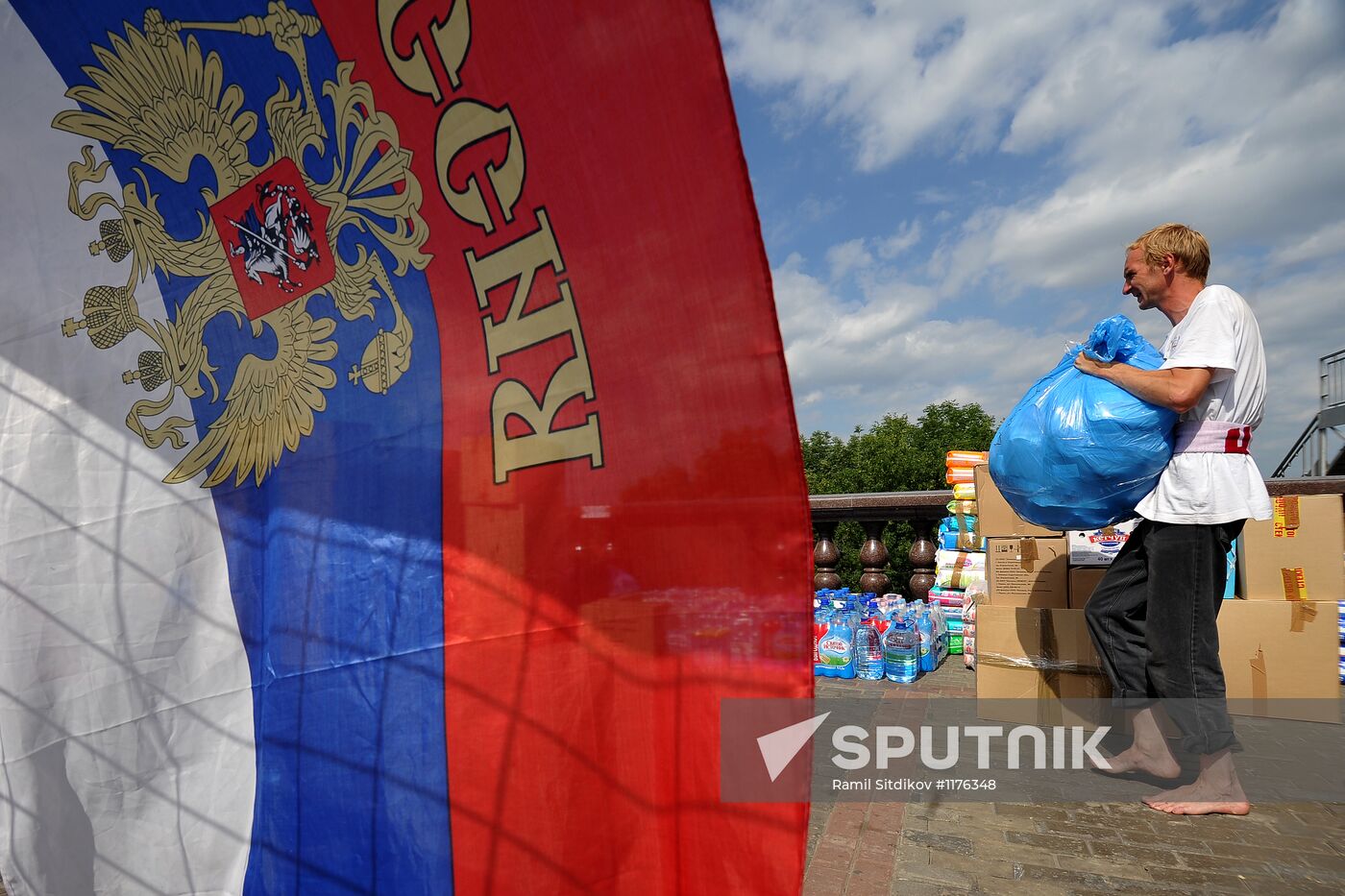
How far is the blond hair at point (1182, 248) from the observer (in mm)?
2787

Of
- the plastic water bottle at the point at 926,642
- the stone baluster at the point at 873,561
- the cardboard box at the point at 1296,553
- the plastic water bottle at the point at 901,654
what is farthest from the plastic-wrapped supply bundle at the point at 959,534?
the cardboard box at the point at 1296,553

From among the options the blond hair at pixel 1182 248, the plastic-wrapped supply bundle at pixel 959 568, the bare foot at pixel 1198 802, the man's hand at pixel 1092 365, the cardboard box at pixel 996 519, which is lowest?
the bare foot at pixel 1198 802

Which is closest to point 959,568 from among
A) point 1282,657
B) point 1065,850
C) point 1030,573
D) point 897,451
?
point 1030,573

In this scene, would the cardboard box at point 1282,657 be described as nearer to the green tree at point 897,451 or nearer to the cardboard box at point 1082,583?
the cardboard box at point 1082,583

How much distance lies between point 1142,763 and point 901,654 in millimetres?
1674

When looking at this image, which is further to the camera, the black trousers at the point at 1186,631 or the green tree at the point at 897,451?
the green tree at the point at 897,451

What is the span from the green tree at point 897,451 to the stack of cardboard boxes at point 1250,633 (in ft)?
103

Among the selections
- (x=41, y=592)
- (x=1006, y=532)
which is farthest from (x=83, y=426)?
(x=1006, y=532)

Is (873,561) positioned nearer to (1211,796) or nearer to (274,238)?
(1211,796)

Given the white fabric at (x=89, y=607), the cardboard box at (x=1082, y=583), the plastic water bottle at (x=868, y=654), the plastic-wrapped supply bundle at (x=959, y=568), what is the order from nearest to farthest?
the white fabric at (x=89, y=607) < the cardboard box at (x=1082, y=583) < the plastic water bottle at (x=868, y=654) < the plastic-wrapped supply bundle at (x=959, y=568)

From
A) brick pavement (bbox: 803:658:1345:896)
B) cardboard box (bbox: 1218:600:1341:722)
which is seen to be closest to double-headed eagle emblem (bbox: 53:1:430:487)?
brick pavement (bbox: 803:658:1345:896)

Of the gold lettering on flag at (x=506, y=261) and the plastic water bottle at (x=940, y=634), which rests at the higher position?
the gold lettering on flag at (x=506, y=261)

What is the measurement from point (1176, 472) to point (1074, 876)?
137 centimetres

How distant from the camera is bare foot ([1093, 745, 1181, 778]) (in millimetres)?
A: 2736
